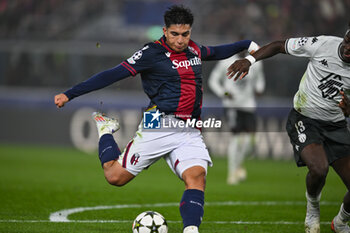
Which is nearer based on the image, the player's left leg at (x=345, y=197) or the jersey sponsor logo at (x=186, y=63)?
the jersey sponsor logo at (x=186, y=63)

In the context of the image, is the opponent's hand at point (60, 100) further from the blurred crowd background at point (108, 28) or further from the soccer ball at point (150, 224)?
the blurred crowd background at point (108, 28)

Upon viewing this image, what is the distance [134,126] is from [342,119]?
10624mm

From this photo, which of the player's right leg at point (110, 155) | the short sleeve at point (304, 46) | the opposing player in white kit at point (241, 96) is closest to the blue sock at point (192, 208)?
the player's right leg at point (110, 155)

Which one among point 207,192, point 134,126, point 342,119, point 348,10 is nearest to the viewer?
point 342,119

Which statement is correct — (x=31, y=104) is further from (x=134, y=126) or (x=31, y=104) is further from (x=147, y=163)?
(x=147, y=163)

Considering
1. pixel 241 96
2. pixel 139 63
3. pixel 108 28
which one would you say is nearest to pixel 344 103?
pixel 139 63

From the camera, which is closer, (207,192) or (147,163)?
(147,163)

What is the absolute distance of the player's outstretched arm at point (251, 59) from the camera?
6.05m

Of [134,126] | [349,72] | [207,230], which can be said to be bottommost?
[207,230]

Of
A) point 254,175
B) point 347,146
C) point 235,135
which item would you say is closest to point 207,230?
point 347,146

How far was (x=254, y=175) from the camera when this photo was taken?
517 inches

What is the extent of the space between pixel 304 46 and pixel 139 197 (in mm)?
4100

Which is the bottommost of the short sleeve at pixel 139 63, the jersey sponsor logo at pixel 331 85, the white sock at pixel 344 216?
the white sock at pixel 344 216

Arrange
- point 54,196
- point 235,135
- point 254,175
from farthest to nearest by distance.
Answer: point 254,175 → point 235,135 → point 54,196
